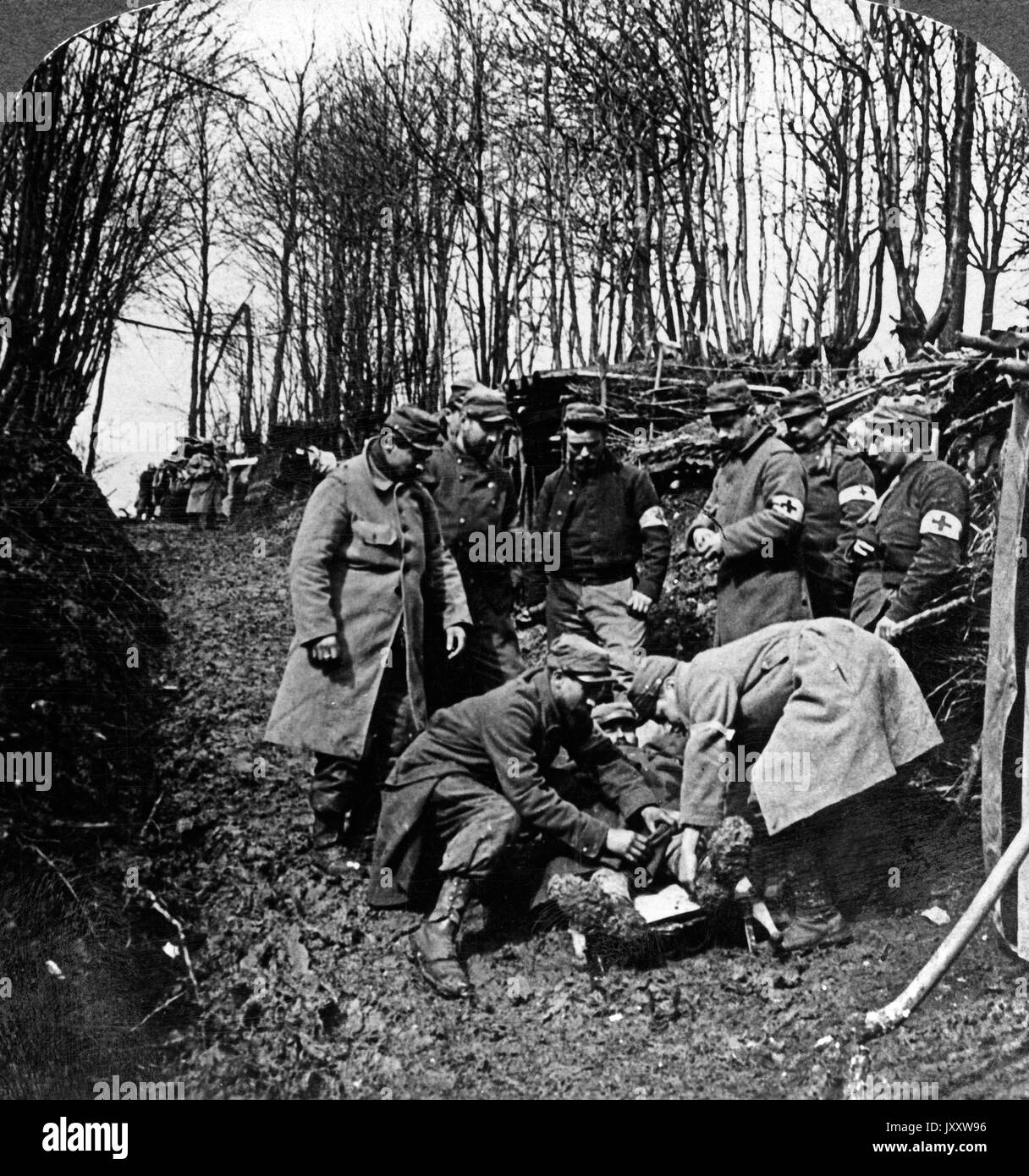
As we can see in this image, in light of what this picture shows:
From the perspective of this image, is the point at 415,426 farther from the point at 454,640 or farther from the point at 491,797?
the point at 491,797

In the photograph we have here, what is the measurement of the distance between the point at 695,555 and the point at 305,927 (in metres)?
2.17

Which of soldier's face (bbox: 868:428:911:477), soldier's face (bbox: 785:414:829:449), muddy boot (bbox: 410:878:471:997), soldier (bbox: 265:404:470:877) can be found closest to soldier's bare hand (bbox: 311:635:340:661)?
soldier (bbox: 265:404:470:877)

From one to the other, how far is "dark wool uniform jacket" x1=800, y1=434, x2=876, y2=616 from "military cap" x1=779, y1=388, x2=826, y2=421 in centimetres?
13

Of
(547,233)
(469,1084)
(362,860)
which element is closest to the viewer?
(469,1084)

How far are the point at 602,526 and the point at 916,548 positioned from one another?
4.25 ft

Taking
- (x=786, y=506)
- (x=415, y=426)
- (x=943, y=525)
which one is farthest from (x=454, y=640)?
(x=943, y=525)

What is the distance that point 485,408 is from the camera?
486cm

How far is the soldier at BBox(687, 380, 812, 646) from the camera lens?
459 centimetres

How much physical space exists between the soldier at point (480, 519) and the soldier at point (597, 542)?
0.65ft

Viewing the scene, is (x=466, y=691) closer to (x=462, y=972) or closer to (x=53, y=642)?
(x=462, y=972)

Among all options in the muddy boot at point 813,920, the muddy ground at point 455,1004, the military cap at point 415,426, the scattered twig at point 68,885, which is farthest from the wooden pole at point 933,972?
the scattered twig at point 68,885

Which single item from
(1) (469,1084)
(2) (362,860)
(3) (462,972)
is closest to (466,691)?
(2) (362,860)

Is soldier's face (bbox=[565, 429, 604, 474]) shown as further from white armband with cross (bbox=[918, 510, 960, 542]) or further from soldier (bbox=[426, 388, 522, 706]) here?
white armband with cross (bbox=[918, 510, 960, 542])
